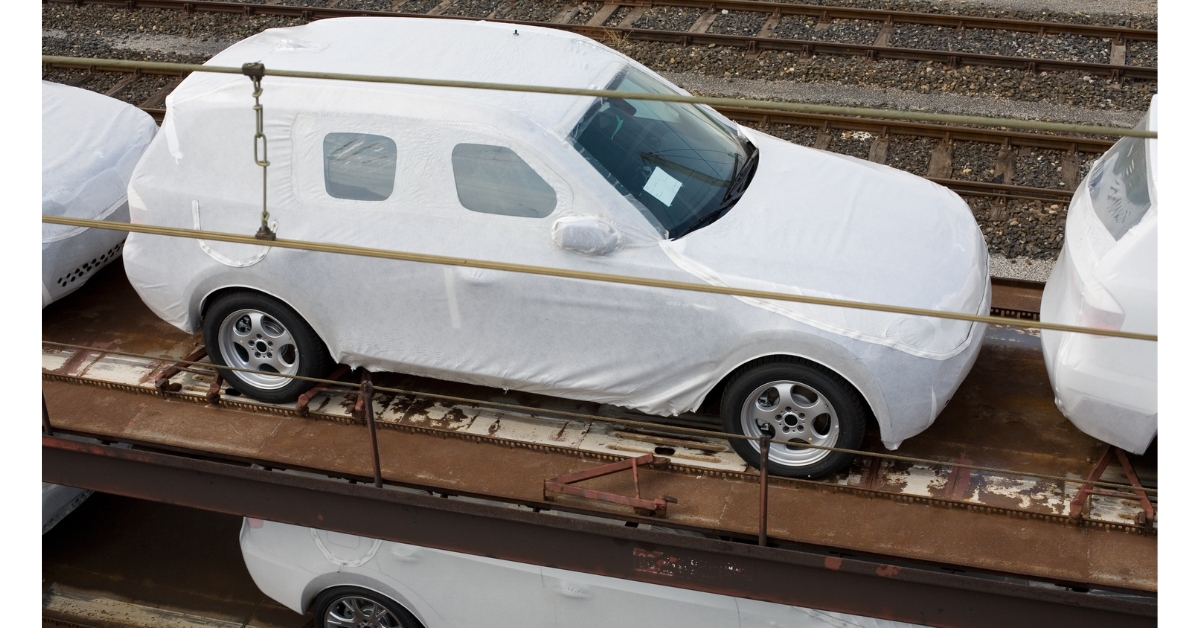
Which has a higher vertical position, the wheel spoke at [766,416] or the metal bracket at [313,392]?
the wheel spoke at [766,416]

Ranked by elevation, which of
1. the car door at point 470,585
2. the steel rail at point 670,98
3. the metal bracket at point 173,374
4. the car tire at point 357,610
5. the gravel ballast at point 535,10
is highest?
the steel rail at point 670,98

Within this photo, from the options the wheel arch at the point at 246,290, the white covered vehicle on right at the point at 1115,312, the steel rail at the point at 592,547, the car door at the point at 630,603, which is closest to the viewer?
the steel rail at the point at 592,547

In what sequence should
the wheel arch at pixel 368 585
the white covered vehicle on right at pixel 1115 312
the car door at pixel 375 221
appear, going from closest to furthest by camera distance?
1. the white covered vehicle on right at pixel 1115 312
2. the car door at pixel 375 221
3. the wheel arch at pixel 368 585

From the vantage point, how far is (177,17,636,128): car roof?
5.93 meters

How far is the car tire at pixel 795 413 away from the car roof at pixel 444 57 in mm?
1618

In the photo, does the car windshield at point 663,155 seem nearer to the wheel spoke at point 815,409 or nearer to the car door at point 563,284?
the car door at point 563,284

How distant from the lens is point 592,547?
561 centimetres

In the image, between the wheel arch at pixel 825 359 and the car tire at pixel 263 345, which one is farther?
the car tire at pixel 263 345

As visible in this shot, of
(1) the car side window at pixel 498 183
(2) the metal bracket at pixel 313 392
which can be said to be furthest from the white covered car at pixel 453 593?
(1) the car side window at pixel 498 183

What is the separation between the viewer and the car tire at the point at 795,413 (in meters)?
5.52

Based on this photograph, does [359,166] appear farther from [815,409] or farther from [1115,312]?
[1115,312]

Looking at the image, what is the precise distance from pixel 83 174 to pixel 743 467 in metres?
4.42

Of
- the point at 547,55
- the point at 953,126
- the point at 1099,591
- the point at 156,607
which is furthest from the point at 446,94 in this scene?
the point at 953,126

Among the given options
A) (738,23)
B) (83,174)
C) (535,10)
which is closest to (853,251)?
(83,174)
